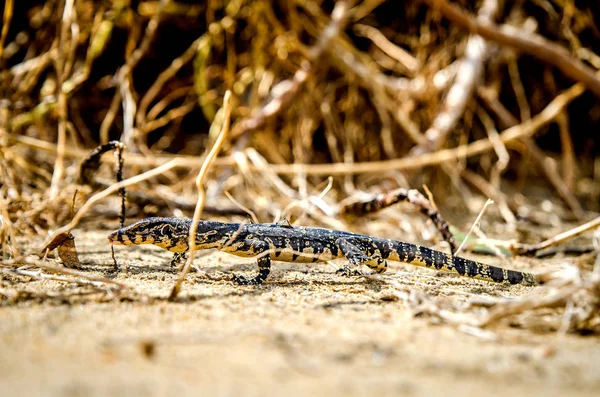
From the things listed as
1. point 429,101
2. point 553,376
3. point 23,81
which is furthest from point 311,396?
point 429,101

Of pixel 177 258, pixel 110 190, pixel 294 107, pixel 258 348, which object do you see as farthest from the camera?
pixel 294 107

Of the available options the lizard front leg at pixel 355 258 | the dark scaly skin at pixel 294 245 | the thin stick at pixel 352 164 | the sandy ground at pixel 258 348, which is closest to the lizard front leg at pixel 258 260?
the dark scaly skin at pixel 294 245

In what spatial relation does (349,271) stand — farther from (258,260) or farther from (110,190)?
(110,190)

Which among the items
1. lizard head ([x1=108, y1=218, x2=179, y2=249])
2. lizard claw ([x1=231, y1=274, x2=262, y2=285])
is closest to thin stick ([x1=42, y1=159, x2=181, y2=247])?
lizard head ([x1=108, y1=218, x2=179, y2=249])

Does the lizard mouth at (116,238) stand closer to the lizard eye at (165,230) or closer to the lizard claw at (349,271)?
the lizard eye at (165,230)

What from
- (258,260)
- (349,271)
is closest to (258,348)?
(258,260)

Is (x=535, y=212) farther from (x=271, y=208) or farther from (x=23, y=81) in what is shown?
(x=23, y=81)

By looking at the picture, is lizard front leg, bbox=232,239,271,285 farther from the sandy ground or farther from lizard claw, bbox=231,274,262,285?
the sandy ground
